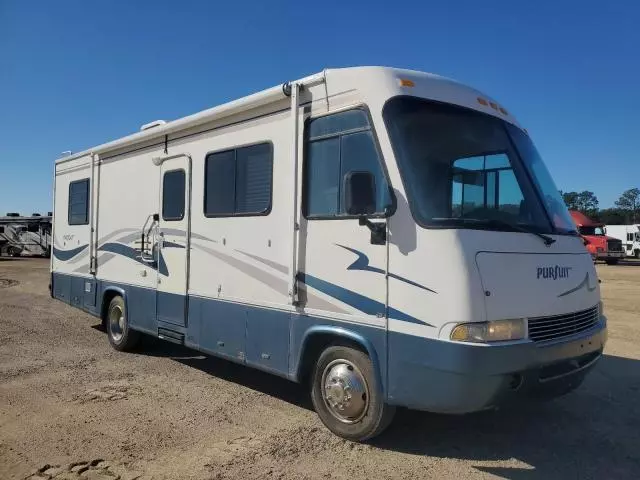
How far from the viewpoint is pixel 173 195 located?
698 cm

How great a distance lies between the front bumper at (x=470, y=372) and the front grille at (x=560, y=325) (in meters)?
0.07

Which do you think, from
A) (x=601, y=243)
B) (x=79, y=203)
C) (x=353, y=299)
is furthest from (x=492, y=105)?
(x=601, y=243)

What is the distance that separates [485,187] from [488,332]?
49.6 inches

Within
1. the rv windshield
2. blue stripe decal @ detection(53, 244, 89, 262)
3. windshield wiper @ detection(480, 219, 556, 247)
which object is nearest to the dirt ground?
windshield wiper @ detection(480, 219, 556, 247)

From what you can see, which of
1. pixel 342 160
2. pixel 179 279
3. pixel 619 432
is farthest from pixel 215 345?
pixel 619 432

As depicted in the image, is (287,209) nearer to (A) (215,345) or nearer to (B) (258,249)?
(B) (258,249)

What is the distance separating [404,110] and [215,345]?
128 inches

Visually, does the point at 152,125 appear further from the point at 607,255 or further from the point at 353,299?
the point at 607,255

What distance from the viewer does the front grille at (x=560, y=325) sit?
4.23m

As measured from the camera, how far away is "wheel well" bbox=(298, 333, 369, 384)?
15.9ft

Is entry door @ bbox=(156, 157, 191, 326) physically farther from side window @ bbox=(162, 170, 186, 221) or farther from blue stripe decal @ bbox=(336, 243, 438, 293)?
blue stripe decal @ bbox=(336, 243, 438, 293)

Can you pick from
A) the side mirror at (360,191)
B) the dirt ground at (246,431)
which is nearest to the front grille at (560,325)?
the dirt ground at (246,431)

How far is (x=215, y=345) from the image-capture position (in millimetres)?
6055

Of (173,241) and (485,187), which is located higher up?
(485,187)
